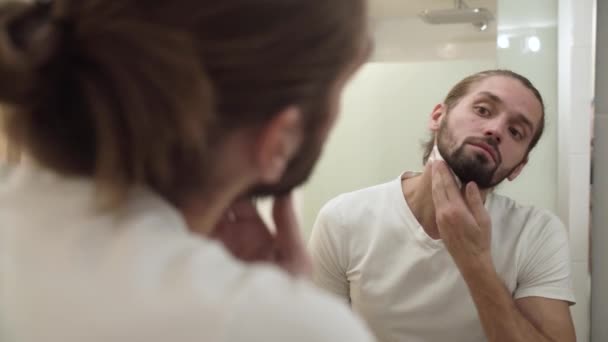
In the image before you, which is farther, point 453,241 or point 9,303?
point 453,241

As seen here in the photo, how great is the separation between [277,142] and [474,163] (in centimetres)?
69

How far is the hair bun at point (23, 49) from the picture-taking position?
360 mm

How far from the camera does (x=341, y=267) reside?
1.10m

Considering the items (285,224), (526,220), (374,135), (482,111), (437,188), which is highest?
(285,224)

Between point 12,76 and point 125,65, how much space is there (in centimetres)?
7

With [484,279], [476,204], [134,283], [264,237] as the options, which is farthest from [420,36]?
[134,283]

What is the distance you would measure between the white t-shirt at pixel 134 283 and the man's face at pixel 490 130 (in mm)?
697

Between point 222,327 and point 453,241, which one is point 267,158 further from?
point 453,241

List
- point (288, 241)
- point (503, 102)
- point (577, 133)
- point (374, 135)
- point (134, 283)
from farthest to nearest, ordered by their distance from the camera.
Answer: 1. point (374, 135)
2. point (577, 133)
3. point (503, 102)
4. point (288, 241)
5. point (134, 283)

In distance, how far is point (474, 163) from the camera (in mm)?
1015

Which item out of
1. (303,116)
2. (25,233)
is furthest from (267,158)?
(25,233)

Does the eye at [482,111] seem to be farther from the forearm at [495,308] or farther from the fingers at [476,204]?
the forearm at [495,308]

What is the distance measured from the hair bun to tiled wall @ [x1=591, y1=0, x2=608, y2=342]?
110 cm

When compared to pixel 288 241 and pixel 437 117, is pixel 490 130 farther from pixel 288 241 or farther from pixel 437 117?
pixel 288 241
